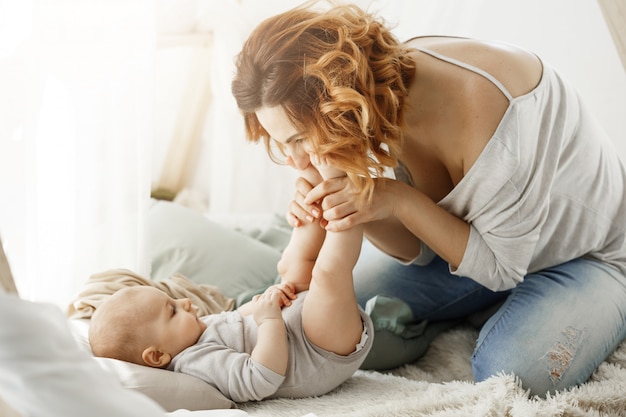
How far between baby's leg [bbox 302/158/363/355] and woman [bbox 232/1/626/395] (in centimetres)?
3

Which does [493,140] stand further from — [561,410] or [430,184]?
[561,410]

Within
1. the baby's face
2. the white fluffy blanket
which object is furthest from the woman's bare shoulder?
the baby's face

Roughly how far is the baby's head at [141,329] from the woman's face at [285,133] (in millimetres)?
334

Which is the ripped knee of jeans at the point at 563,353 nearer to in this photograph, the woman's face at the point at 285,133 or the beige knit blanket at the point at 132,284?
the woman's face at the point at 285,133

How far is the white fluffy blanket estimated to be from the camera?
1029 mm

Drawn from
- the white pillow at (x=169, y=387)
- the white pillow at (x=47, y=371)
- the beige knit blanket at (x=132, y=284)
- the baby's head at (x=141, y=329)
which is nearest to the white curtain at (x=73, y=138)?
the beige knit blanket at (x=132, y=284)

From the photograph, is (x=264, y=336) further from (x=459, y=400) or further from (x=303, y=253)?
(x=459, y=400)

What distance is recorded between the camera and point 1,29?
1204mm

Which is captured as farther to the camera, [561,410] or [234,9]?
[234,9]

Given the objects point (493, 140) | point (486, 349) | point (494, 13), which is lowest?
point (486, 349)

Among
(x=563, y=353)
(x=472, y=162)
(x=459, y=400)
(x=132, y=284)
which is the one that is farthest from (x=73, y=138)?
(x=563, y=353)

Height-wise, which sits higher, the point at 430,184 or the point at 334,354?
Answer: the point at 430,184

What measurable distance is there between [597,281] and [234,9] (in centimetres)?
134

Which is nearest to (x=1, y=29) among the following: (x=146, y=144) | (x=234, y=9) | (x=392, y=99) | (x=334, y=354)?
(x=146, y=144)
